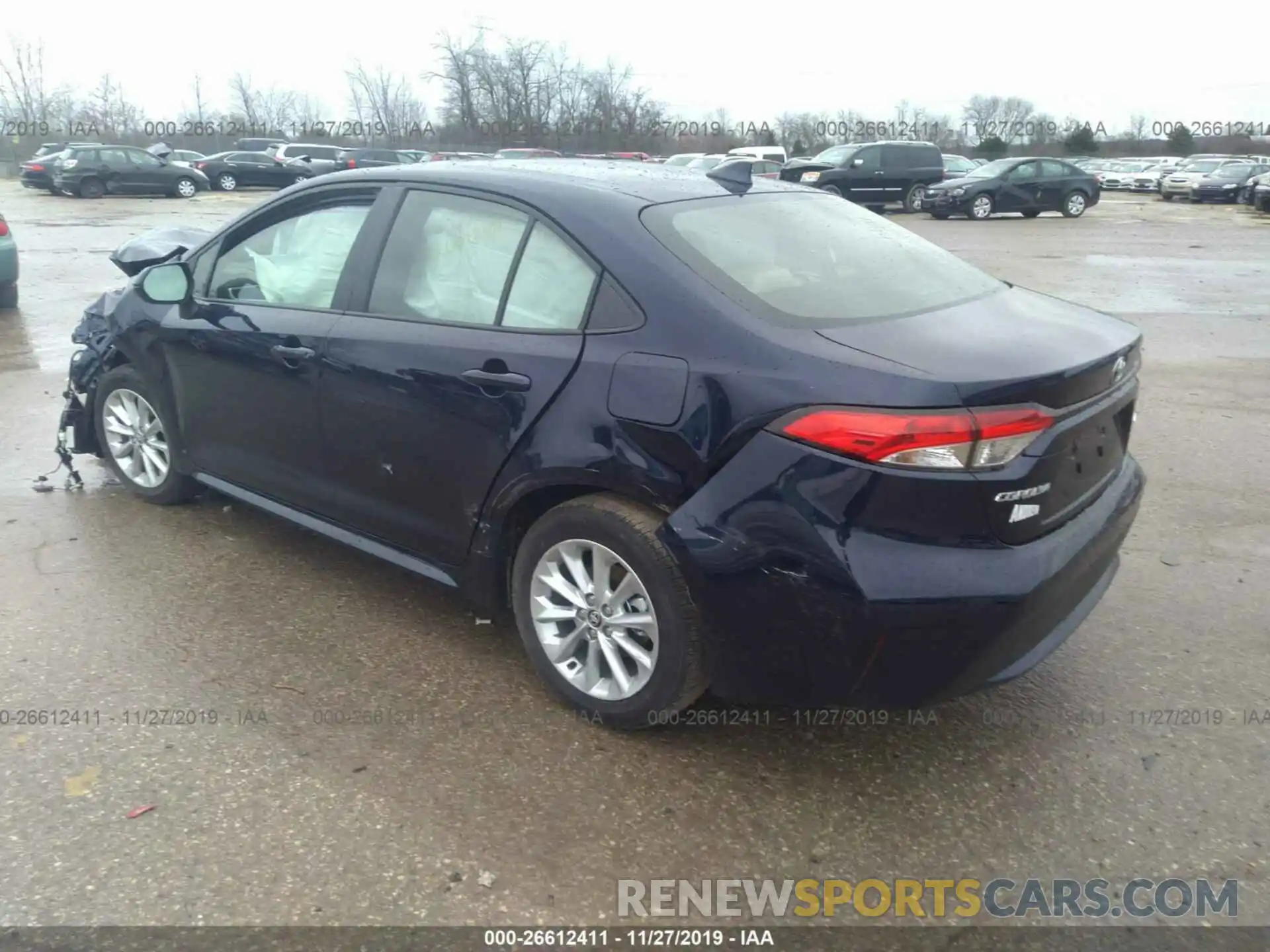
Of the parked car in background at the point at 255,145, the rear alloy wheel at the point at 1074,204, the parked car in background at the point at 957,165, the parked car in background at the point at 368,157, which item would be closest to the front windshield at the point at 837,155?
the rear alloy wheel at the point at 1074,204

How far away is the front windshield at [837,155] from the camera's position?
85.6 feet

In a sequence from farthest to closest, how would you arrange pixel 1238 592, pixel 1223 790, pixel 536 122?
pixel 536 122
pixel 1238 592
pixel 1223 790

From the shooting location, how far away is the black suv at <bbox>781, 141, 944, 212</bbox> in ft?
85.0

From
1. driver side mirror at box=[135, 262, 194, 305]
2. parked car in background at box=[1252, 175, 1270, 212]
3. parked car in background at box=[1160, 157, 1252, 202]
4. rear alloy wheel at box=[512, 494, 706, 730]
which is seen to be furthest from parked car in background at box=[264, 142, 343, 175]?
rear alloy wheel at box=[512, 494, 706, 730]

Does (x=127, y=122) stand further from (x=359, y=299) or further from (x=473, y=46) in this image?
(x=359, y=299)

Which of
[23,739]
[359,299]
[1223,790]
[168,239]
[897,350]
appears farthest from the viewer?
[168,239]

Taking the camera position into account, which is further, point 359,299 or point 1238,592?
point 1238,592

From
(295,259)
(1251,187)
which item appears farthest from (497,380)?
(1251,187)

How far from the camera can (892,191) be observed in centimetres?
2645

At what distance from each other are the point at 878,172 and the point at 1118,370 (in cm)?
2468

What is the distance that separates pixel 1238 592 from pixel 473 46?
61.5 meters

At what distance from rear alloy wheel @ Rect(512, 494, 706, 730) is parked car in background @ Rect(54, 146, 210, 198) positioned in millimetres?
30951

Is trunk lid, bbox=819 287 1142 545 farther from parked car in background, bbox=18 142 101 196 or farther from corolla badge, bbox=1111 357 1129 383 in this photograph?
parked car in background, bbox=18 142 101 196

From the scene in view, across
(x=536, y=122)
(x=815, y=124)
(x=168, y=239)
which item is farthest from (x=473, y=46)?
(x=168, y=239)
